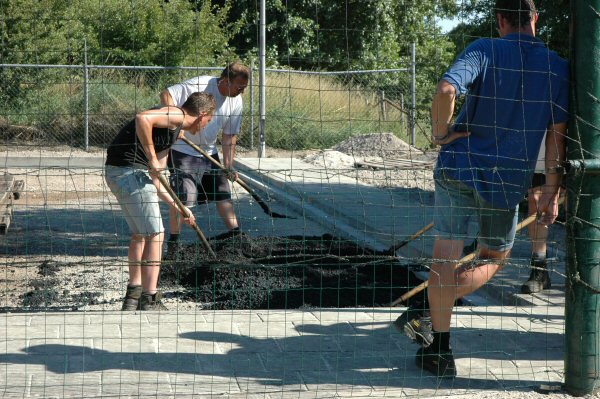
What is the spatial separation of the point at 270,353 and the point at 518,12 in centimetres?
223

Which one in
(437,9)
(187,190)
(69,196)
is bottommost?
(69,196)

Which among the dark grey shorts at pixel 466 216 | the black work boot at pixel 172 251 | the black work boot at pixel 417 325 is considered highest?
the dark grey shorts at pixel 466 216

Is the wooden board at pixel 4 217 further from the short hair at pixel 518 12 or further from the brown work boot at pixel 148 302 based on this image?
the short hair at pixel 518 12

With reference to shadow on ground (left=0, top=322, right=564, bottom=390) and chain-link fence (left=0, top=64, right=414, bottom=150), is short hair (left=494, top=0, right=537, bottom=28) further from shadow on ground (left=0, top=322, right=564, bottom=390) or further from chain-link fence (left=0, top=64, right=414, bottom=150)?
chain-link fence (left=0, top=64, right=414, bottom=150)

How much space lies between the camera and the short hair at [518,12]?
4445mm

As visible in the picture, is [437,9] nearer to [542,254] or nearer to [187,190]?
[542,254]

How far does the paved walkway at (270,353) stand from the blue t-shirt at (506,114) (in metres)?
0.38

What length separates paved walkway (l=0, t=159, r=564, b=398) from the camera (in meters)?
4.32

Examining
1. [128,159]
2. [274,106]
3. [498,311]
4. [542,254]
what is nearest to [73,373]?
[128,159]

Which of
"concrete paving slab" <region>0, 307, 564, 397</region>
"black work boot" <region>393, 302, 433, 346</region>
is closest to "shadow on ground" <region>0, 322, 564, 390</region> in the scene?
"concrete paving slab" <region>0, 307, 564, 397</region>

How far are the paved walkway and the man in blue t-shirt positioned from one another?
0.59 ft

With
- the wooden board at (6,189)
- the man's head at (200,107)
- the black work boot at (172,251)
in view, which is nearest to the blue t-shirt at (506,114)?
the man's head at (200,107)

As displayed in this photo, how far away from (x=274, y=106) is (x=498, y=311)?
28.5ft

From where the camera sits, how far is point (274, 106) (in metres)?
14.0
